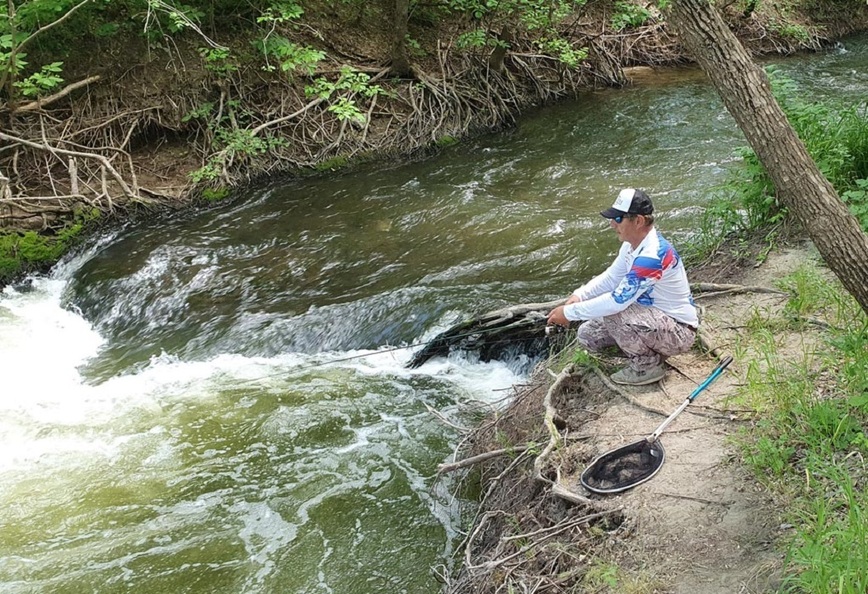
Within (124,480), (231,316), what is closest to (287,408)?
(124,480)

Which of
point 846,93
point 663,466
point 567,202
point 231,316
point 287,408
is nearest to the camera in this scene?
point 663,466

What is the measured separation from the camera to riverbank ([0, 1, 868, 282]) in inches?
371

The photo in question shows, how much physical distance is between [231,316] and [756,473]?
17.7 feet

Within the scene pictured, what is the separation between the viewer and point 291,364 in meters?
6.37

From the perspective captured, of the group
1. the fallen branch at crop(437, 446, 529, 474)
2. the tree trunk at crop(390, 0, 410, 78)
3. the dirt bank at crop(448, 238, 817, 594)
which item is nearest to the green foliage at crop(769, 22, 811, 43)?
the tree trunk at crop(390, 0, 410, 78)

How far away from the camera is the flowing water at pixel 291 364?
→ 4.36 m

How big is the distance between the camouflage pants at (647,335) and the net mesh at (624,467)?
656 mm

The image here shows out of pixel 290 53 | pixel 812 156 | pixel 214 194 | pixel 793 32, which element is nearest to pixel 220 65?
pixel 290 53

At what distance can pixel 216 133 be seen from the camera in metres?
10.6

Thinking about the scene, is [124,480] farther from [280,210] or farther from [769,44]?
[769,44]

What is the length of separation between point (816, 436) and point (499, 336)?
2922 millimetres

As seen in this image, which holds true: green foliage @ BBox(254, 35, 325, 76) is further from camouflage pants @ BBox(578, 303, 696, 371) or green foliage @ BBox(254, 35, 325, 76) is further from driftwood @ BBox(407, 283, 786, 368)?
camouflage pants @ BBox(578, 303, 696, 371)

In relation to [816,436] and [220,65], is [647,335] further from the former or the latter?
[220,65]

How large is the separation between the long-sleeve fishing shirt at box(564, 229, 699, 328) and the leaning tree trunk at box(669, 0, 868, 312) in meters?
0.71
